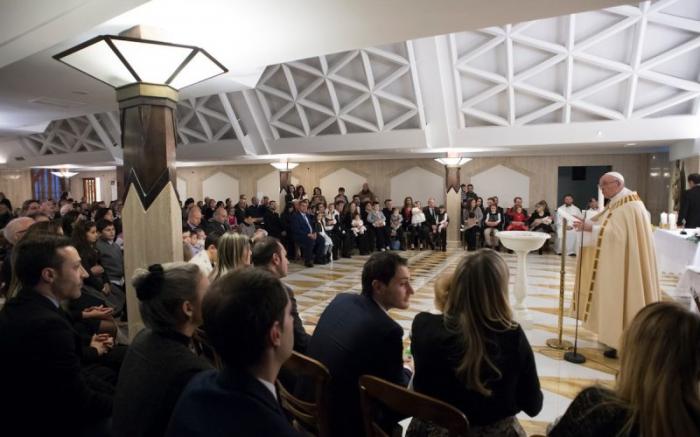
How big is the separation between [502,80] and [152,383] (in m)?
9.37

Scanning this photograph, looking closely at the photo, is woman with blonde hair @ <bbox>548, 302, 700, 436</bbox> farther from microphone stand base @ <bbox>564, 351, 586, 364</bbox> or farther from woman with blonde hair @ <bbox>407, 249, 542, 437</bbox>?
microphone stand base @ <bbox>564, 351, 586, 364</bbox>

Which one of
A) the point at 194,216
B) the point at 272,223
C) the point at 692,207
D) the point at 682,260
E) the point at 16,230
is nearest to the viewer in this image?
the point at 16,230

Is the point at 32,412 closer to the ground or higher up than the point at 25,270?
closer to the ground

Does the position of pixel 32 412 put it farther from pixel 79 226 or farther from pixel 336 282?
pixel 336 282

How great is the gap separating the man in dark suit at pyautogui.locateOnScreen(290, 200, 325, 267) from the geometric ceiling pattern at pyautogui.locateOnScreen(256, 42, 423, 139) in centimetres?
283

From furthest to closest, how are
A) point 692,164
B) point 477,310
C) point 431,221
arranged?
1. point 431,221
2. point 692,164
3. point 477,310

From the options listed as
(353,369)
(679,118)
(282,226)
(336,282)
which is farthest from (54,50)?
(679,118)

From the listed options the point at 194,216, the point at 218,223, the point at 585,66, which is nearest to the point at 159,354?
the point at 194,216

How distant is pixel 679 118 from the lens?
27.7 ft

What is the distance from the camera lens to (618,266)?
4.00 meters

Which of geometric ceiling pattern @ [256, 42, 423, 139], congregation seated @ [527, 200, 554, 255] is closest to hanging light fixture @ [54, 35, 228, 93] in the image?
geometric ceiling pattern @ [256, 42, 423, 139]

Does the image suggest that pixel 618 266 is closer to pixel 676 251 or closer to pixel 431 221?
pixel 676 251

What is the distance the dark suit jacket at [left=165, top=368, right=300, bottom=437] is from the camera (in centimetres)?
99

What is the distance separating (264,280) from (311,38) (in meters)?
3.38
